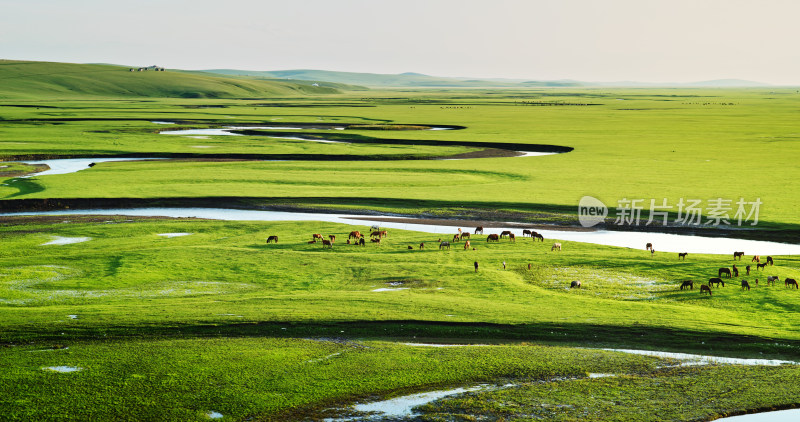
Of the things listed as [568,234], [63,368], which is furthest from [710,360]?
[568,234]

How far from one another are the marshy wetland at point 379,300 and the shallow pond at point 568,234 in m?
0.25

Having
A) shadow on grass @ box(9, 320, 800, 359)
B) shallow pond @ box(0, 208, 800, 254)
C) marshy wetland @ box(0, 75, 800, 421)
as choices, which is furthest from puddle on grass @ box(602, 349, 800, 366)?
shallow pond @ box(0, 208, 800, 254)

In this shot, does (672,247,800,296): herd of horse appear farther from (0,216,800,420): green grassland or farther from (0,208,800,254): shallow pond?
(0,208,800,254): shallow pond

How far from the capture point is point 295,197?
155ft

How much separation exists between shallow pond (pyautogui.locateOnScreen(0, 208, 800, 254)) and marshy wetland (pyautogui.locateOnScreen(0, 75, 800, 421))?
0.25 m

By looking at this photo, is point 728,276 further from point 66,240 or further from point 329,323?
point 66,240

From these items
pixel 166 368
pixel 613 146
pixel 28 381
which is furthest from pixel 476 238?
pixel 613 146

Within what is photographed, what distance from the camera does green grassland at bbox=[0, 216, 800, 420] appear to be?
54.6 feet

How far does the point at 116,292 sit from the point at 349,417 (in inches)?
522

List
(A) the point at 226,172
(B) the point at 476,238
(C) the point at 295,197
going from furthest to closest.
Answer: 1. (A) the point at 226,172
2. (C) the point at 295,197
3. (B) the point at 476,238

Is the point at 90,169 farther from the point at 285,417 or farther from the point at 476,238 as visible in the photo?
the point at 285,417

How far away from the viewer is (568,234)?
38188 mm

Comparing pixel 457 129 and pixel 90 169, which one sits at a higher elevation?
pixel 457 129

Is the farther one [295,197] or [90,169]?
[90,169]
